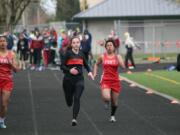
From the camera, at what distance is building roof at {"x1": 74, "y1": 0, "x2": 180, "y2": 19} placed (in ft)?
165

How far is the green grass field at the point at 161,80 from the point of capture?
2117 centimetres

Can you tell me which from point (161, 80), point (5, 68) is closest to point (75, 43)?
point (5, 68)

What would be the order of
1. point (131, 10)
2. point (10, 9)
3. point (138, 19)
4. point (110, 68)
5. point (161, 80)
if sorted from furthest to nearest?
1. point (131, 10)
2. point (138, 19)
3. point (10, 9)
4. point (161, 80)
5. point (110, 68)

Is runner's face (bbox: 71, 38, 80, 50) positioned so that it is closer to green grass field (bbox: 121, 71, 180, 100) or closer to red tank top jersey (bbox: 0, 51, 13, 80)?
red tank top jersey (bbox: 0, 51, 13, 80)

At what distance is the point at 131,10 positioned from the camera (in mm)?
50938

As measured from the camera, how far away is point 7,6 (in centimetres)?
5009

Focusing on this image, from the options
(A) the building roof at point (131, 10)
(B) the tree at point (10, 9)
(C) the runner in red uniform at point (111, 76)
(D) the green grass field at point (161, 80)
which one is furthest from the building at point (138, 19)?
(C) the runner in red uniform at point (111, 76)

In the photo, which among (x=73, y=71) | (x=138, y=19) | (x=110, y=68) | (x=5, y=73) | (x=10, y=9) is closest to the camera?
(x=5, y=73)

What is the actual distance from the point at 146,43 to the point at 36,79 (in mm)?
21196

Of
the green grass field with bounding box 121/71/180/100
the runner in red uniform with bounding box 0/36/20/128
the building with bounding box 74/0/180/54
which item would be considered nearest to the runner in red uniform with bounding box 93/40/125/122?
the runner in red uniform with bounding box 0/36/20/128

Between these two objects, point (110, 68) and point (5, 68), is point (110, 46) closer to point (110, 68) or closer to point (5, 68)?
point (110, 68)

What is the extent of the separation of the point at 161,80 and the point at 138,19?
2539cm

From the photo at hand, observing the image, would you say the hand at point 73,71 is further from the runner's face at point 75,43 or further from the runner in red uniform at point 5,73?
the runner in red uniform at point 5,73

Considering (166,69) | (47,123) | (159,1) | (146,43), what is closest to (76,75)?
(47,123)
